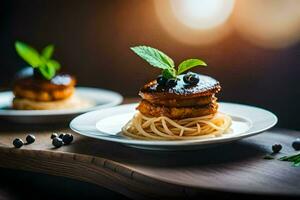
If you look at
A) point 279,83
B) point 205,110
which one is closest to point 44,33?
point 279,83

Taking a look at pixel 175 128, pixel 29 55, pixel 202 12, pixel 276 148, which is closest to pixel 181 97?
pixel 175 128

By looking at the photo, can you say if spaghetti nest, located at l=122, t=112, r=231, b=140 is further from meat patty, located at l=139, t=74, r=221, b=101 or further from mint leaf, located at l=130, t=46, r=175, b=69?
mint leaf, located at l=130, t=46, r=175, b=69

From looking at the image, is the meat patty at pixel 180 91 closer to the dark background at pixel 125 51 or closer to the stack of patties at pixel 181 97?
the stack of patties at pixel 181 97

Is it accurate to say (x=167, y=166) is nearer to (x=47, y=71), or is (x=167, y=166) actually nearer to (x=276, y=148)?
(x=276, y=148)

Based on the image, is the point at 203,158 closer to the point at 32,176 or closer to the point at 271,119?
the point at 271,119

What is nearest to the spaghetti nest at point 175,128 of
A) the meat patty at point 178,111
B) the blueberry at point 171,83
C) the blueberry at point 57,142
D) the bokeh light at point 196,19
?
the meat patty at point 178,111

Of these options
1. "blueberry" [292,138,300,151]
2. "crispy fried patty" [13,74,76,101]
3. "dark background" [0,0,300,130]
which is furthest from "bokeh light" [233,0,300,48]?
"crispy fried patty" [13,74,76,101]
